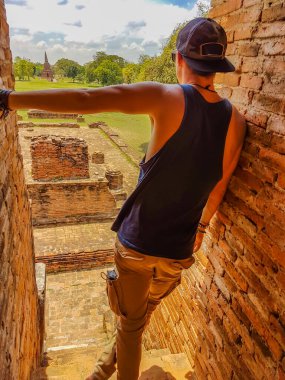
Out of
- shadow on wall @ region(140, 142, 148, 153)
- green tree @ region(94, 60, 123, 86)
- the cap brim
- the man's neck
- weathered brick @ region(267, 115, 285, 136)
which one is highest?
green tree @ region(94, 60, 123, 86)

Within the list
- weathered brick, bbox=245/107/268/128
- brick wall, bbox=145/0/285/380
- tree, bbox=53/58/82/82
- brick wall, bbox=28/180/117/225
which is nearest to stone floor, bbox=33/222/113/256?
brick wall, bbox=28/180/117/225

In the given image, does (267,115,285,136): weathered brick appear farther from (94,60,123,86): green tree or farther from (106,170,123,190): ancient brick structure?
(94,60,123,86): green tree

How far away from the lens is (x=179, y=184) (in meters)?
1.77

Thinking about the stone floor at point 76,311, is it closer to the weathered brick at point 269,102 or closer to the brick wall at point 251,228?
the brick wall at point 251,228

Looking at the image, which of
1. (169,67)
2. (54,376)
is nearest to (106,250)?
(54,376)

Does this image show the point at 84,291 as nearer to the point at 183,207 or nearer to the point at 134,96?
the point at 183,207

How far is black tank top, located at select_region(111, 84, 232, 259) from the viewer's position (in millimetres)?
1627

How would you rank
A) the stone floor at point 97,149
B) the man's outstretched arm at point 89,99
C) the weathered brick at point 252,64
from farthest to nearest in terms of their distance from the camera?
the stone floor at point 97,149
the weathered brick at point 252,64
the man's outstretched arm at point 89,99

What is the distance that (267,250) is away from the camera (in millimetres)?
1859

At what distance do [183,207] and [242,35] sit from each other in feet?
4.01

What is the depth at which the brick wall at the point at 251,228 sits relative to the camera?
175 cm

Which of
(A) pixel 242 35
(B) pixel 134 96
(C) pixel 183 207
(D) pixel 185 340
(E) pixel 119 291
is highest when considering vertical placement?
(A) pixel 242 35

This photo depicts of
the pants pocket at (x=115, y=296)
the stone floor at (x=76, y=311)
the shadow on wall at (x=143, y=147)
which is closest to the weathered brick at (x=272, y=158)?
the pants pocket at (x=115, y=296)

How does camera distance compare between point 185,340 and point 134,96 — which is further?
point 185,340
